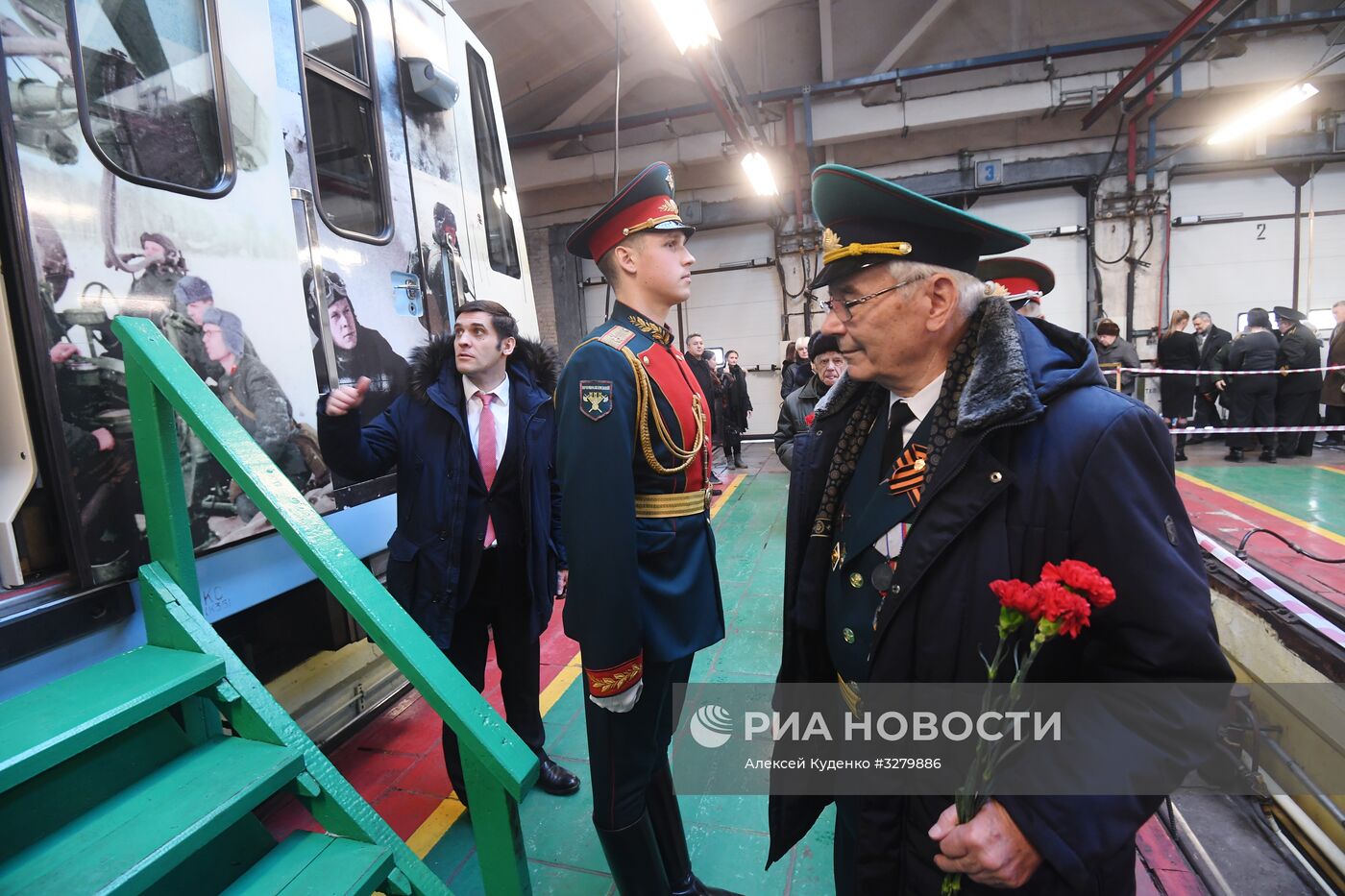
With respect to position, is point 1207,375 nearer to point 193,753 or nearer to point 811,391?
point 811,391

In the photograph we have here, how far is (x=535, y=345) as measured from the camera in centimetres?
270

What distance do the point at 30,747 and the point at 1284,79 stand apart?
45.4 ft

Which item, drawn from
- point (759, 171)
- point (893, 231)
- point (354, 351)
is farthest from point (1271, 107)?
point (354, 351)

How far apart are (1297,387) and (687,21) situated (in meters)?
8.58

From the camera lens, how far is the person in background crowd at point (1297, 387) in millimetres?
7750

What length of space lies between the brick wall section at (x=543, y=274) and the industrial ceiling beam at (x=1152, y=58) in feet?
30.7

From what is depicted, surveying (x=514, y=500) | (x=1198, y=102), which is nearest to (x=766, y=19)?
(x=1198, y=102)

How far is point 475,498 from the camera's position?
2307 mm

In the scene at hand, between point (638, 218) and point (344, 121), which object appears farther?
point (344, 121)

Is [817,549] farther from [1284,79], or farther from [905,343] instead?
[1284,79]

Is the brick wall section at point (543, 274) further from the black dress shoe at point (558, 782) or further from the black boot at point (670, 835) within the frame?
the black boot at point (670, 835)

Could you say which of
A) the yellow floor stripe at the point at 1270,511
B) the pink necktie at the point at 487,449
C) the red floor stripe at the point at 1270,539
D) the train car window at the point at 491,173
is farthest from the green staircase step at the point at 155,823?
the yellow floor stripe at the point at 1270,511

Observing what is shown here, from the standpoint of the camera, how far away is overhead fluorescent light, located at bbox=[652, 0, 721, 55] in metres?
4.49

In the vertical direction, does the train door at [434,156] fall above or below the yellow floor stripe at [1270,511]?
above
